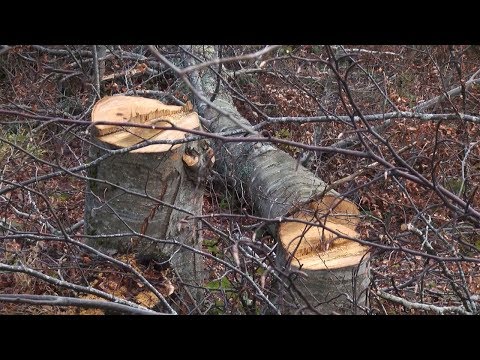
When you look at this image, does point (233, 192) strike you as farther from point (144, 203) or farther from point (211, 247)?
point (144, 203)

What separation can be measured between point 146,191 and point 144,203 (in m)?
0.07

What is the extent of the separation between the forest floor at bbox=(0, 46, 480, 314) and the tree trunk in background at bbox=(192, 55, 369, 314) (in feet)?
0.39

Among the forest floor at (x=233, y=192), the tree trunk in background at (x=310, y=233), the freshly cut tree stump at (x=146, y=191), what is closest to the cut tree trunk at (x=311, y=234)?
the tree trunk in background at (x=310, y=233)

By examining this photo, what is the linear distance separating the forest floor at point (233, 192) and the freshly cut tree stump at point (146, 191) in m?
0.11

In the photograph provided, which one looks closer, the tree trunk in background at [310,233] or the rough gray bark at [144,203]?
the tree trunk in background at [310,233]

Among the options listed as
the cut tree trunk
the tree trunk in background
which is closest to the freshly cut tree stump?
the cut tree trunk

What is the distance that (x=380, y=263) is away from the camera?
12.5 ft

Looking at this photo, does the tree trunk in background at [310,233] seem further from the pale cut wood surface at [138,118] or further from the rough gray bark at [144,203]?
the pale cut wood surface at [138,118]

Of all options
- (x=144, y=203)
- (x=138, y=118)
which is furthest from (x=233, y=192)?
(x=144, y=203)

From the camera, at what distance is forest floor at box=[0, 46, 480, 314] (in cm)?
303

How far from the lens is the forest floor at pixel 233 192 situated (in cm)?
303

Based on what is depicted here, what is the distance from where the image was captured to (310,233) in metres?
2.76

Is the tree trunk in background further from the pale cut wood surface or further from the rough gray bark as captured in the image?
the pale cut wood surface
